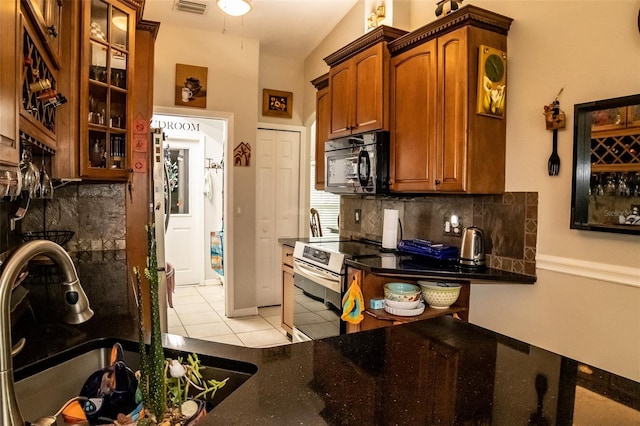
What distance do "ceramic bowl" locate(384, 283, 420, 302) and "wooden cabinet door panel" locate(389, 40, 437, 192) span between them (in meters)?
0.64

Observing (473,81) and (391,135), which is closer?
(473,81)

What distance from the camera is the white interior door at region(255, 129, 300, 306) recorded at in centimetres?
487

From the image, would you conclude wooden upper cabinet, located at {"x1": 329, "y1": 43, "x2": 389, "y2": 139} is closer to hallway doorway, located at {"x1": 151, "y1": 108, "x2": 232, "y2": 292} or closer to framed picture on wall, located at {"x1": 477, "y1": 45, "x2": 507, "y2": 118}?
framed picture on wall, located at {"x1": 477, "y1": 45, "x2": 507, "y2": 118}

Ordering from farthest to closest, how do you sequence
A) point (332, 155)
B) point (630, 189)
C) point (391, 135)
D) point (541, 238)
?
point (332, 155) < point (391, 135) < point (541, 238) < point (630, 189)

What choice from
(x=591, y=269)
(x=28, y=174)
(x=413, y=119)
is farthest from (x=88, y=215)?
(x=591, y=269)

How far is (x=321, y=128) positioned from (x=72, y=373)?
3124 mm

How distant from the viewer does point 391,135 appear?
2.99 meters

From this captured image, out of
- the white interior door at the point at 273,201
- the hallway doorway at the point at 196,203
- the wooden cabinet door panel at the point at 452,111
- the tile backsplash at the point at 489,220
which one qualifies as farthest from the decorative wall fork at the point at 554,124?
the hallway doorway at the point at 196,203

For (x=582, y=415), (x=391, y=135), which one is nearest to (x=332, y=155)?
(x=391, y=135)

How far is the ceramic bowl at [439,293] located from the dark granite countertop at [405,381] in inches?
50.3

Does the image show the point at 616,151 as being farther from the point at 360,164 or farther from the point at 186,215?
→ the point at 186,215

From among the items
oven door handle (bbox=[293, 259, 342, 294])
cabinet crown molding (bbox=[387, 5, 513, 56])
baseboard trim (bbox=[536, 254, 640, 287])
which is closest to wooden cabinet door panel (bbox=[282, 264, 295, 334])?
oven door handle (bbox=[293, 259, 342, 294])

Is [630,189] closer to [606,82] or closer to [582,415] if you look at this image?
[606,82]

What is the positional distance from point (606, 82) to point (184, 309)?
14.7 feet
